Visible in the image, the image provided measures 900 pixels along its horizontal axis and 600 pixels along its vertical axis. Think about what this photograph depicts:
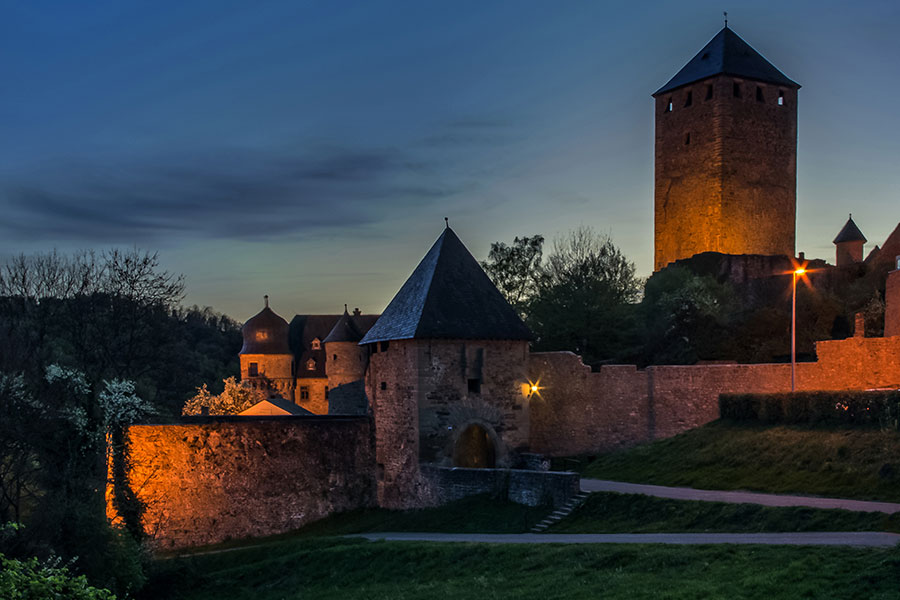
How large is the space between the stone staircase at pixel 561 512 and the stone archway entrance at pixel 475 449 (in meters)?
7.96

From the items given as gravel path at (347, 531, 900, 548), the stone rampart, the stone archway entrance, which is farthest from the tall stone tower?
gravel path at (347, 531, 900, 548)

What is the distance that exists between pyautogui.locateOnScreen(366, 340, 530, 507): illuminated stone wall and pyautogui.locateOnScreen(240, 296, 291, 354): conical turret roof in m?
32.2

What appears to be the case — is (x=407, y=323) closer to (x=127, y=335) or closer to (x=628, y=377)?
(x=628, y=377)

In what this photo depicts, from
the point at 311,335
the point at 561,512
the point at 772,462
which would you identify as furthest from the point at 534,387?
the point at 311,335

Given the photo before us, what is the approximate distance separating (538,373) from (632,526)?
471 inches

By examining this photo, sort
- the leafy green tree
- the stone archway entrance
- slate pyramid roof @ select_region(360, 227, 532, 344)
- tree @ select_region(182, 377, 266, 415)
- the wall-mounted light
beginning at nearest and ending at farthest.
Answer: slate pyramid roof @ select_region(360, 227, 532, 344), the wall-mounted light, the stone archway entrance, the leafy green tree, tree @ select_region(182, 377, 266, 415)

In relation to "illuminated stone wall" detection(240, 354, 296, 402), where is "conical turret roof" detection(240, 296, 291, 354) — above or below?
above

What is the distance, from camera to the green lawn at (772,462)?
63.0 ft

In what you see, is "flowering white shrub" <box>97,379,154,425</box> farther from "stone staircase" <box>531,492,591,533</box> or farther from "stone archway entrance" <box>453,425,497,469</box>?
"stone staircase" <box>531,492,591,533</box>

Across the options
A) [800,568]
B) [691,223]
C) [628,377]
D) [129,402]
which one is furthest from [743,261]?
[800,568]

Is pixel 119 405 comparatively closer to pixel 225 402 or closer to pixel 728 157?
pixel 225 402

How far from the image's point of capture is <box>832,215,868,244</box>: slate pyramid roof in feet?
190

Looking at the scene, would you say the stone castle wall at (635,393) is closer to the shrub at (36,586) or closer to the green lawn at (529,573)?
the green lawn at (529,573)

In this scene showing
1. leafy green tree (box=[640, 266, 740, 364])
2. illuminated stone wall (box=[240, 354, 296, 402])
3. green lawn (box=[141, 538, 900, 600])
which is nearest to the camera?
green lawn (box=[141, 538, 900, 600])
